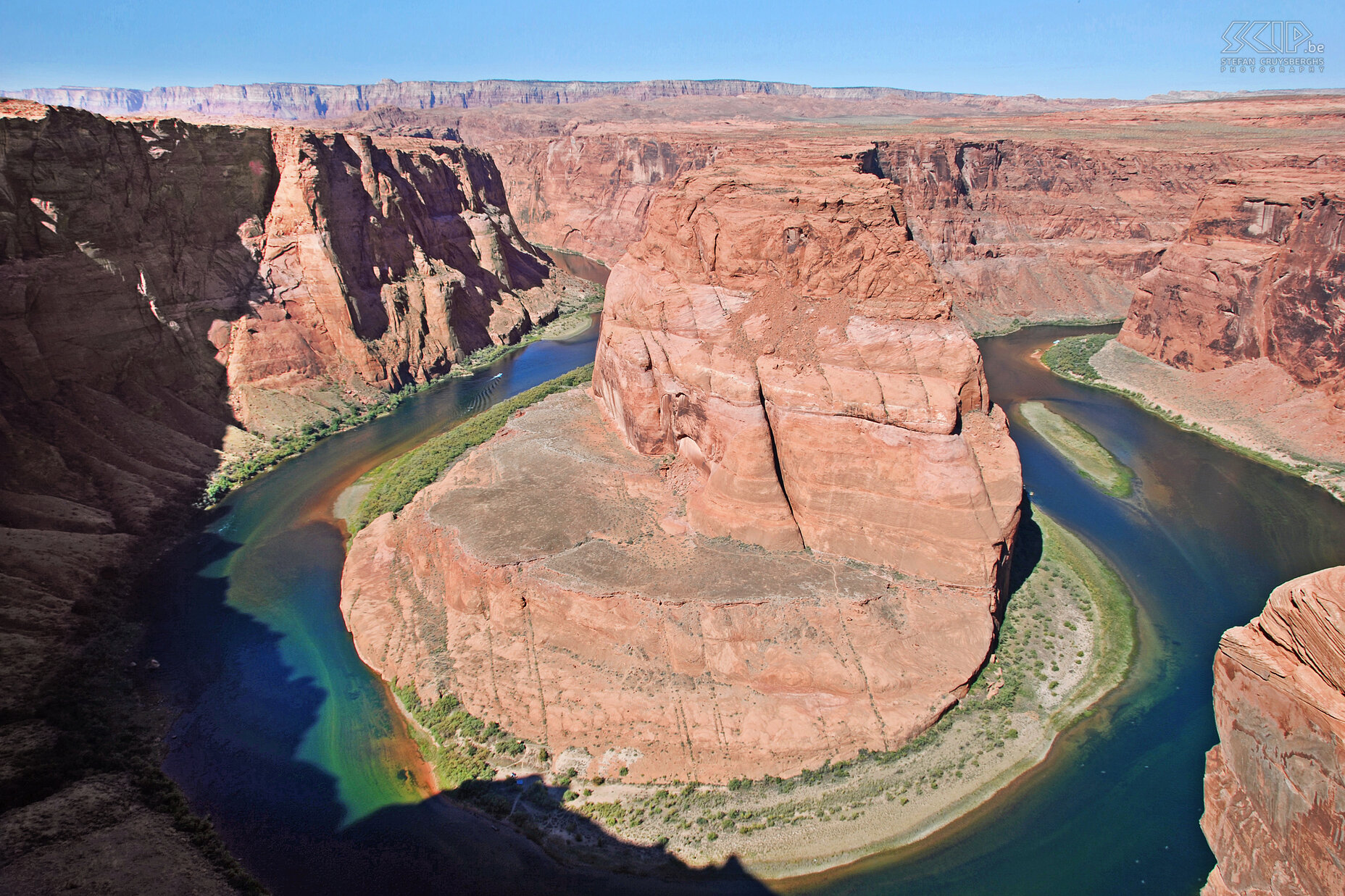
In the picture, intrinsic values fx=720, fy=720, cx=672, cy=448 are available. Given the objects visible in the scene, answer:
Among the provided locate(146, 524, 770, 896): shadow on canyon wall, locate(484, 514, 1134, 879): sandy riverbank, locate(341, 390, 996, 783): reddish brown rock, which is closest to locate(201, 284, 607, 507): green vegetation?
locate(146, 524, 770, 896): shadow on canyon wall

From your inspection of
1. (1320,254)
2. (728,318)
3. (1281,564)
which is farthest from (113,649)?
(1320,254)

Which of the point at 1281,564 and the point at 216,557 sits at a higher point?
the point at 216,557

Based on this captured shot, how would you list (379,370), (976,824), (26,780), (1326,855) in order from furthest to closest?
(379,370) < (976,824) < (26,780) < (1326,855)

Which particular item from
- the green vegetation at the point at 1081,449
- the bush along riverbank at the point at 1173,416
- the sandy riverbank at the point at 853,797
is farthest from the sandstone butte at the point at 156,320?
the bush along riverbank at the point at 1173,416

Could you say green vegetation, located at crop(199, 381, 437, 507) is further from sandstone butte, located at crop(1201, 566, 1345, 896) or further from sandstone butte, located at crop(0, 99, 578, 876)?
sandstone butte, located at crop(1201, 566, 1345, 896)

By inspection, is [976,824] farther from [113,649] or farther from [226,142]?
[226,142]

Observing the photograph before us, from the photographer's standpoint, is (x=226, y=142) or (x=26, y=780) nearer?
(x=26, y=780)
